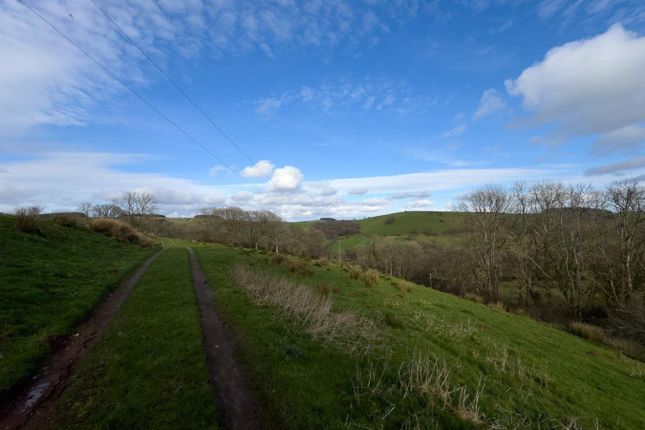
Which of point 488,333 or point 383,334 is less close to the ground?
point 383,334

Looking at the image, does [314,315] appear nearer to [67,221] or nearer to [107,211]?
[67,221]

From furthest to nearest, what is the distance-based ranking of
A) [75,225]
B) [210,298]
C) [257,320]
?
[75,225] → [210,298] → [257,320]

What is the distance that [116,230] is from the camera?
105ft

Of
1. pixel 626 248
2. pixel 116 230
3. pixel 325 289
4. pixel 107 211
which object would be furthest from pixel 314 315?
pixel 107 211

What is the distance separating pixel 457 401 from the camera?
6590mm

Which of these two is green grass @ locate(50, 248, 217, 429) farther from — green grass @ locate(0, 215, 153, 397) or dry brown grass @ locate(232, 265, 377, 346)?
dry brown grass @ locate(232, 265, 377, 346)

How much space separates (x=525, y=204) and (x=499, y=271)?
11.2 metres

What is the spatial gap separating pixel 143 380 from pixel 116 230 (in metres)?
32.7

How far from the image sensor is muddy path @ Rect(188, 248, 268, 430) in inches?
208

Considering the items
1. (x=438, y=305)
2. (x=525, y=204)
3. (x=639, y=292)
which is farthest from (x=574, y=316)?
(x=438, y=305)

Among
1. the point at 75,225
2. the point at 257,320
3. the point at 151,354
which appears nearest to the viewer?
the point at 151,354

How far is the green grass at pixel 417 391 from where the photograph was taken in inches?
229

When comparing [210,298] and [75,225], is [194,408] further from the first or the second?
[75,225]

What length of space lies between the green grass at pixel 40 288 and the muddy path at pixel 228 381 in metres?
3.99
